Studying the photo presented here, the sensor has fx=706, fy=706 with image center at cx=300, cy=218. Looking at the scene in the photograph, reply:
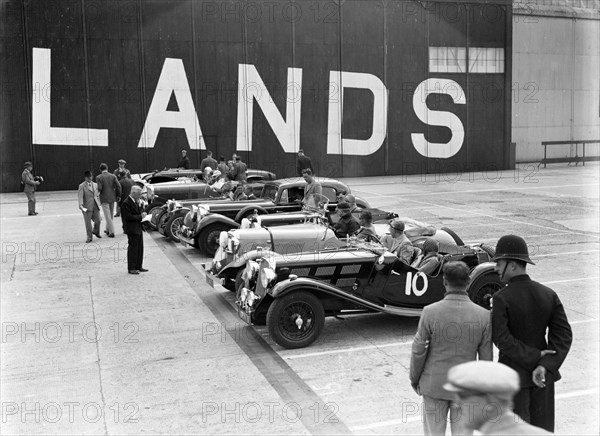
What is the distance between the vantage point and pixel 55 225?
19.3 m

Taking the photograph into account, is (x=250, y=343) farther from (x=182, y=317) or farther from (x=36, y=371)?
(x=36, y=371)

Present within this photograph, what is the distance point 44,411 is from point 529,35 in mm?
36373

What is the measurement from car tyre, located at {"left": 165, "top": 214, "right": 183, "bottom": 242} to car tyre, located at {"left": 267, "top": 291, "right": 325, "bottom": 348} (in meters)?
7.95

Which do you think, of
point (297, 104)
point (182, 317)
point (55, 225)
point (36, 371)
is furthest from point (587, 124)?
point (36, 371)

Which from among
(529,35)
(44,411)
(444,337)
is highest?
(529,35)

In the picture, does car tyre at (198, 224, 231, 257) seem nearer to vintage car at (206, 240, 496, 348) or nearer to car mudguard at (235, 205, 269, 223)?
car mudguard at (235, 205, 269, 223)

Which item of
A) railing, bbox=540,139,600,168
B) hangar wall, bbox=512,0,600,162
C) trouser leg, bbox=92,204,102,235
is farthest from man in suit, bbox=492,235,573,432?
hangar wall, bbox=512,0,600,162

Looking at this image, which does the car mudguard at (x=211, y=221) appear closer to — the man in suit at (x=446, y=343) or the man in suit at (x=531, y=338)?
the man in suit at (x=446, y=343)

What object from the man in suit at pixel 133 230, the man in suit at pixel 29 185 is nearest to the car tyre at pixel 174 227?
the man in suit at pixel 133 230

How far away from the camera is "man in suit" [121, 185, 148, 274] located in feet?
42.0

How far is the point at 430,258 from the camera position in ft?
30.5

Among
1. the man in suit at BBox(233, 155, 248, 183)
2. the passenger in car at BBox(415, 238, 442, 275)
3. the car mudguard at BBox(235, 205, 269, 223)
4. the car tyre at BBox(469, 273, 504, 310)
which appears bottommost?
the car tyre at BBox(469, 273, 504, 310)

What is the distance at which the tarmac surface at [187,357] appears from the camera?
649 centimetres

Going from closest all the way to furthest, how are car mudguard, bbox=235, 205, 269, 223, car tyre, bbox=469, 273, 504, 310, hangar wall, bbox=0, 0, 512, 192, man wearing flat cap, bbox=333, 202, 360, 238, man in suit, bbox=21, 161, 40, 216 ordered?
car tyre, bbox=469, 273, 504, 310, man wearing flat cap, bbox=333, 202, 360, 238, car mudguard, bbox=235, 205, 269, 223, man in suit, bbox=21, 161, 40, 216, hangar wall, bbox=0, 0, 512, 192
